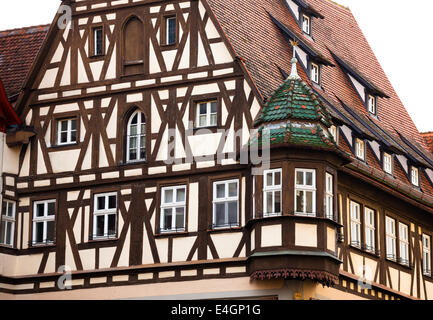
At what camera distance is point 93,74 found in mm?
43969

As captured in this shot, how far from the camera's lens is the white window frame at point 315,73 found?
152 ft

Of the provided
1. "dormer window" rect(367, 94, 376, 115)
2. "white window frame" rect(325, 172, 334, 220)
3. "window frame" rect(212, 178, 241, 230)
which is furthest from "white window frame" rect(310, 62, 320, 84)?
"window frame" rect(212, 178, 241, 230)

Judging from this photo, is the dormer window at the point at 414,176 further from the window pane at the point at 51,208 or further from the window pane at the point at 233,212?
the window pane at the point at 51,208

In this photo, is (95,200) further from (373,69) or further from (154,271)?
(373,69)

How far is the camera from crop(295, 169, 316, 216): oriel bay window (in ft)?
129

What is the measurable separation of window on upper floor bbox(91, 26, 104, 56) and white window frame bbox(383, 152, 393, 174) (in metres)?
10.1

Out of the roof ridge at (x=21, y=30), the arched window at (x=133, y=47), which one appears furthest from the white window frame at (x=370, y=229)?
the roof ridge at (x=21, y=30)

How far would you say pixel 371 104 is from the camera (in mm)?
Answer: 50500

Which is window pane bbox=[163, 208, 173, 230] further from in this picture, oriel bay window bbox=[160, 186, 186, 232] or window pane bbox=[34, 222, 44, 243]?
window pane bbox=[34, 222, 44, 243]

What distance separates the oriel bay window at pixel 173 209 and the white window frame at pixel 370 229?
6.25 metres

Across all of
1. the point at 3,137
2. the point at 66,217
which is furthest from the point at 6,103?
the point at 66,217

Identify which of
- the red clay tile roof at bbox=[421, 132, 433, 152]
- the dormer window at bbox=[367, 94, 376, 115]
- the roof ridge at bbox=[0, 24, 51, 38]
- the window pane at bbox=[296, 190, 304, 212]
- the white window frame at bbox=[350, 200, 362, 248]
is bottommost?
the window pane at bbox=[296, 190, 304, 212]

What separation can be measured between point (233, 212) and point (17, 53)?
11802mm

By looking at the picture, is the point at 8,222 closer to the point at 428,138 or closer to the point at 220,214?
the point at 220,214
